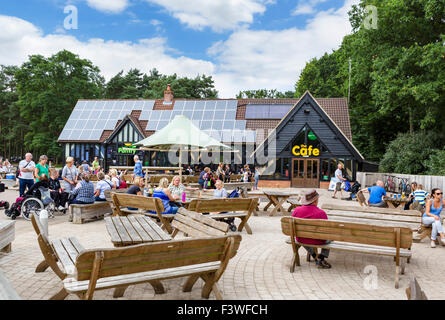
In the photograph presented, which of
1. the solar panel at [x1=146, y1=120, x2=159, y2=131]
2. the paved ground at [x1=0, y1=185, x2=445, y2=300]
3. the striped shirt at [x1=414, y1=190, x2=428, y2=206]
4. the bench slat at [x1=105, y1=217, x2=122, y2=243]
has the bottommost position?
→ the paved ground at [x1=0, y1=185, x2=445, y2=300]

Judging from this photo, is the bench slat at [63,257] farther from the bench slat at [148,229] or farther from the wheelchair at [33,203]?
the wheelchair at [33,203]

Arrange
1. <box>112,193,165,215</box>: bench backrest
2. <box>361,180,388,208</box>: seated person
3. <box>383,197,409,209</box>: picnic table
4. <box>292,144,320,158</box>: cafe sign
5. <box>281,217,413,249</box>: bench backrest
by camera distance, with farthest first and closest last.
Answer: <box>292,144,320,158</box>: cafe sign → <box>383,197,409,209</box>: picnic table → <box>361,180,388,208</box>: seated person → <box>112,193,165,215</box>: bench backrest → <box>281,217,413,249</box>: bench backrest

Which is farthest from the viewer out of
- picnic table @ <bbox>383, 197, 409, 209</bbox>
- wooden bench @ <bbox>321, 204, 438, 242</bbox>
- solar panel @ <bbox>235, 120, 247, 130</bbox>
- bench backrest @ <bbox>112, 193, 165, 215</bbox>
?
solar panel @ <bbox>235, 120, 247, 130</bbox>

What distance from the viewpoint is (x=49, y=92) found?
156 feet

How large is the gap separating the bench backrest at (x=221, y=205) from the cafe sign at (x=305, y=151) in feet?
63.6

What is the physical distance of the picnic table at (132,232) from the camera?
4.74 m

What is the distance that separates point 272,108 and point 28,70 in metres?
34.2

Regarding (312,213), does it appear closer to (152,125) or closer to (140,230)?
(140,230)

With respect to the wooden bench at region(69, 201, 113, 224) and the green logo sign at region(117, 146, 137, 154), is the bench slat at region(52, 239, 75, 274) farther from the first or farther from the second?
the green logo sign at region(117, 146, 137, 154)

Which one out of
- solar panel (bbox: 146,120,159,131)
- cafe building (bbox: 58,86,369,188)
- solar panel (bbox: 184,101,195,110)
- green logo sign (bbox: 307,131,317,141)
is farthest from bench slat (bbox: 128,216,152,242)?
solar panel (bbox: 184,101,195,110)

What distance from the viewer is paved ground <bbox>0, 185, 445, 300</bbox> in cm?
465

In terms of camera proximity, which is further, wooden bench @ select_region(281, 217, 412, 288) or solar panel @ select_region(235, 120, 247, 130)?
solar panel @ select_region(235, 120, 247, 130)

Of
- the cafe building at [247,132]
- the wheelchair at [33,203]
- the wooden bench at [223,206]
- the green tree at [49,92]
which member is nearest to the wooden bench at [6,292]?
the wooden bench at [223,206]

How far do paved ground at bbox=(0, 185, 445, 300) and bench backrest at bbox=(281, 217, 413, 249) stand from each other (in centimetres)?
59
